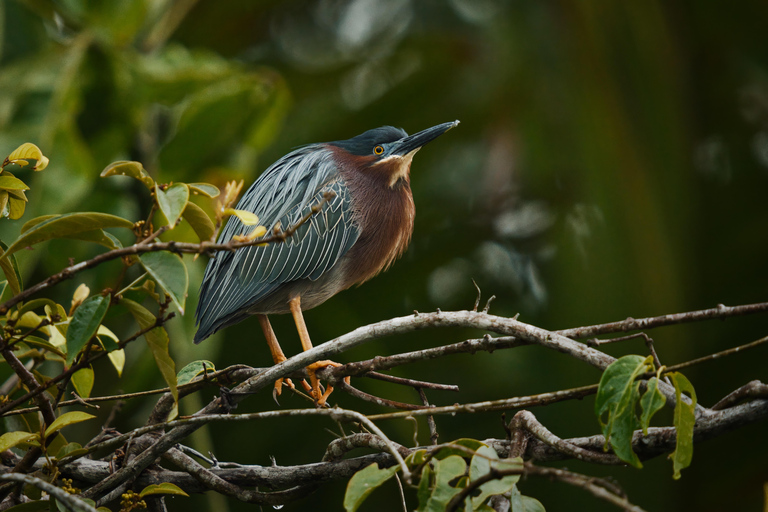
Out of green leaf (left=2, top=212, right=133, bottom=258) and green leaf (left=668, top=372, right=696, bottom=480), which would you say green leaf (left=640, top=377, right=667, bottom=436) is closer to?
green leaf (left=668, top=372, right=696, bottom=480)

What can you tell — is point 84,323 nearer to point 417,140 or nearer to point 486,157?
point 417,140

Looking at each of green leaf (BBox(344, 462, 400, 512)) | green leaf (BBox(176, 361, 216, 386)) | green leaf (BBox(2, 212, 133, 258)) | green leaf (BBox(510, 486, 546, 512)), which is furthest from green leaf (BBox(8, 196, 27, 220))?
green leaf (BBox(510, 486, 546, 512))

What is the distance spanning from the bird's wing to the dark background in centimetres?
34

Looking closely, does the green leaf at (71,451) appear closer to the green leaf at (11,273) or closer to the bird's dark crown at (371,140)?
the green leaf at (11,273)

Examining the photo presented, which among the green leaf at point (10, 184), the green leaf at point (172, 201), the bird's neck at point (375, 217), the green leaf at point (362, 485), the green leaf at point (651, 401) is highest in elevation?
the green leaf at point (10, 184)

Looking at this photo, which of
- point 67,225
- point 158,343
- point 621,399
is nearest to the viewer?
point 621,399

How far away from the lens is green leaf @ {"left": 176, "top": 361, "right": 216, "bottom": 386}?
5.47 ft

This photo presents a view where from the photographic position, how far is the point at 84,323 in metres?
1.22

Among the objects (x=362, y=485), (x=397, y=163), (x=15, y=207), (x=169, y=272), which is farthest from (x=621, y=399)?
(x=397, y=163)

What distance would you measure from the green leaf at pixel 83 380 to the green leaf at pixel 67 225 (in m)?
0.47

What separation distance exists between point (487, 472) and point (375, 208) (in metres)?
1.71

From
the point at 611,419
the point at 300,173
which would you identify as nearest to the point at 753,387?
the point at 611,419

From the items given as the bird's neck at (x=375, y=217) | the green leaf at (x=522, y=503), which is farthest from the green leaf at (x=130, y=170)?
the bird's neck at (x=375, y=217)

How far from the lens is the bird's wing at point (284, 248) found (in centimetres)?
256
